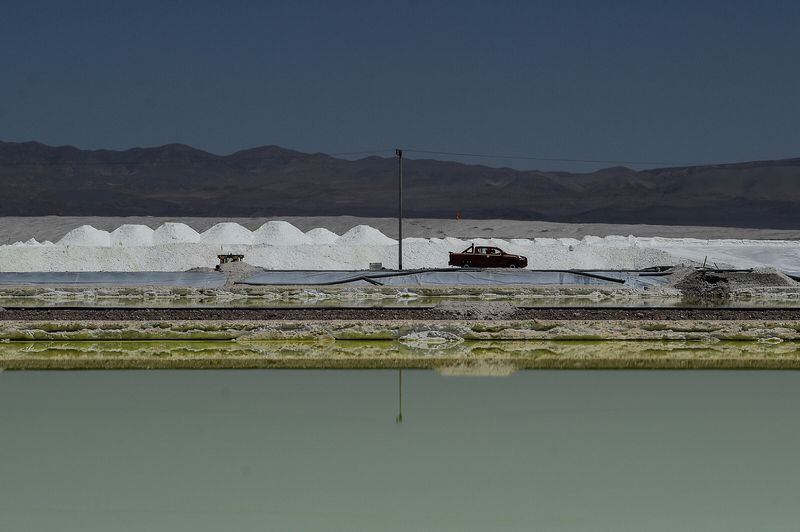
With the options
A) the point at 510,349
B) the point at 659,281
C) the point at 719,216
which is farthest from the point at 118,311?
the point at 719,216

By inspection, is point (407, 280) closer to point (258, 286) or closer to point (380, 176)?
point (258, 286)

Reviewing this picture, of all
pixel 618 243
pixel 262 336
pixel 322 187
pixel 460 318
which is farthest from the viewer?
pixel 322 187

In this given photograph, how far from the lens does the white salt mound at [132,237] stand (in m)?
50.3

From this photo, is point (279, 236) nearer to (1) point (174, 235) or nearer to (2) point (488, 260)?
(1) point (174, 235)

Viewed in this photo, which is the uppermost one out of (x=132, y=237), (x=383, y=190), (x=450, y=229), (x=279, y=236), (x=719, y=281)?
(x=383, y=190)

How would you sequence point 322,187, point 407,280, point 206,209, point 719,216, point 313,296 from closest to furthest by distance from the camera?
1. point 313,296
2. point 407,280
3. point 719,216
4. point 206,209
5. point 322,187

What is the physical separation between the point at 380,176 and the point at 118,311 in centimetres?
12032

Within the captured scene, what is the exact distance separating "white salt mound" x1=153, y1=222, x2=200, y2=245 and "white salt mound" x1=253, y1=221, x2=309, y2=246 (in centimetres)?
407

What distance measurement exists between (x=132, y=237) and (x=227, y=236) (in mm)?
6360

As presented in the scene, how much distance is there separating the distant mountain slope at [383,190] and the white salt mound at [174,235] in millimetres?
53054

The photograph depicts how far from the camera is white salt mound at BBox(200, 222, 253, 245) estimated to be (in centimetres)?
4747

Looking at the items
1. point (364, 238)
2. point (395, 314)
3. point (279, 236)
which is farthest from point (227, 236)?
point (395, 314)

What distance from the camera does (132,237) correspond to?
5106cm

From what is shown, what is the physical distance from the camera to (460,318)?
15938mm
